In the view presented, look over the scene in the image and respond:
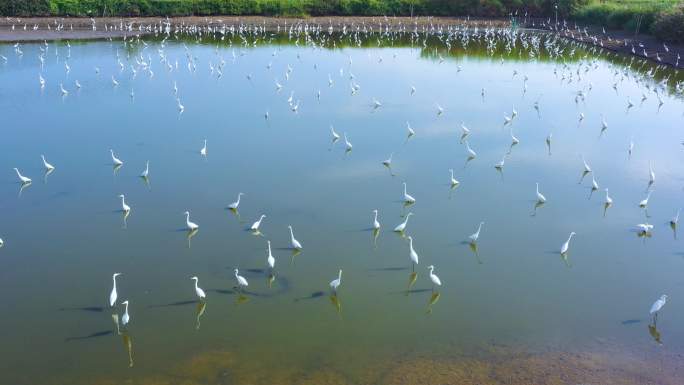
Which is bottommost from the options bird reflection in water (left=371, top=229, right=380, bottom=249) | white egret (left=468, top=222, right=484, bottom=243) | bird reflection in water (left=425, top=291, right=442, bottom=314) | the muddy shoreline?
bird reflection in water (left=425, top=291, right=442, bottom=314)

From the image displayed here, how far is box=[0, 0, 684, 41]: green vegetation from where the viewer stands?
4300cm

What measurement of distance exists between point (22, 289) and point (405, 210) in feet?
27.2

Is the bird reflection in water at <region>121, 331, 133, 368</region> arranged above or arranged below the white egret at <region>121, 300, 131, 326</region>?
below

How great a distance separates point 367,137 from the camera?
20531 mm

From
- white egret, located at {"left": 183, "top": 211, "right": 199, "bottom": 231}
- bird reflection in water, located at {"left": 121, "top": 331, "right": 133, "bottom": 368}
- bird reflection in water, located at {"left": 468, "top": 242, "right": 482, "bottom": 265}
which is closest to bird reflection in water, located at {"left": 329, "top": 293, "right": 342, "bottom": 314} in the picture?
bird reflection in water, located at {"left": 468, "top": 242, "right": 482, "bottom": 265}

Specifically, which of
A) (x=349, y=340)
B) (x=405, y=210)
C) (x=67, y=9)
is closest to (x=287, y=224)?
(x=405, y=210)

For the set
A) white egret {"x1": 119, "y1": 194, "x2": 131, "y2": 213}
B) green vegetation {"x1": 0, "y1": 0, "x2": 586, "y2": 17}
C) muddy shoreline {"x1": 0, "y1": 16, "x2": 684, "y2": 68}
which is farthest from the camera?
green vegetation {"x1": 0, "y1": 0, "x2": 586, "y2": 17}

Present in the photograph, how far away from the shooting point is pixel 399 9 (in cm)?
5347

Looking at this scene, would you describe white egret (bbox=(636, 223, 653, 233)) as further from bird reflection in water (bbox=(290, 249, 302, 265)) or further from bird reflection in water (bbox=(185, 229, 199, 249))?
bird reflection in water (bbox=(185, 229, 199, 249))

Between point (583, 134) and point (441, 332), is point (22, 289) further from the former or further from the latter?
point (583, 134)

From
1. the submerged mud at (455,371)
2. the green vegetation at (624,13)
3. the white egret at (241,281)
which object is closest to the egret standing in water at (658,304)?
the submerged mud at (455,371)

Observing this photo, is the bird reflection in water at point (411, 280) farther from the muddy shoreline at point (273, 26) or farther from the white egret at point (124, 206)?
the muddy shoreline at point (273, 26)

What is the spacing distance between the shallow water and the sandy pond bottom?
0.05 m

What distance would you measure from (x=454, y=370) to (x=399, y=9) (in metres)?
47.7
